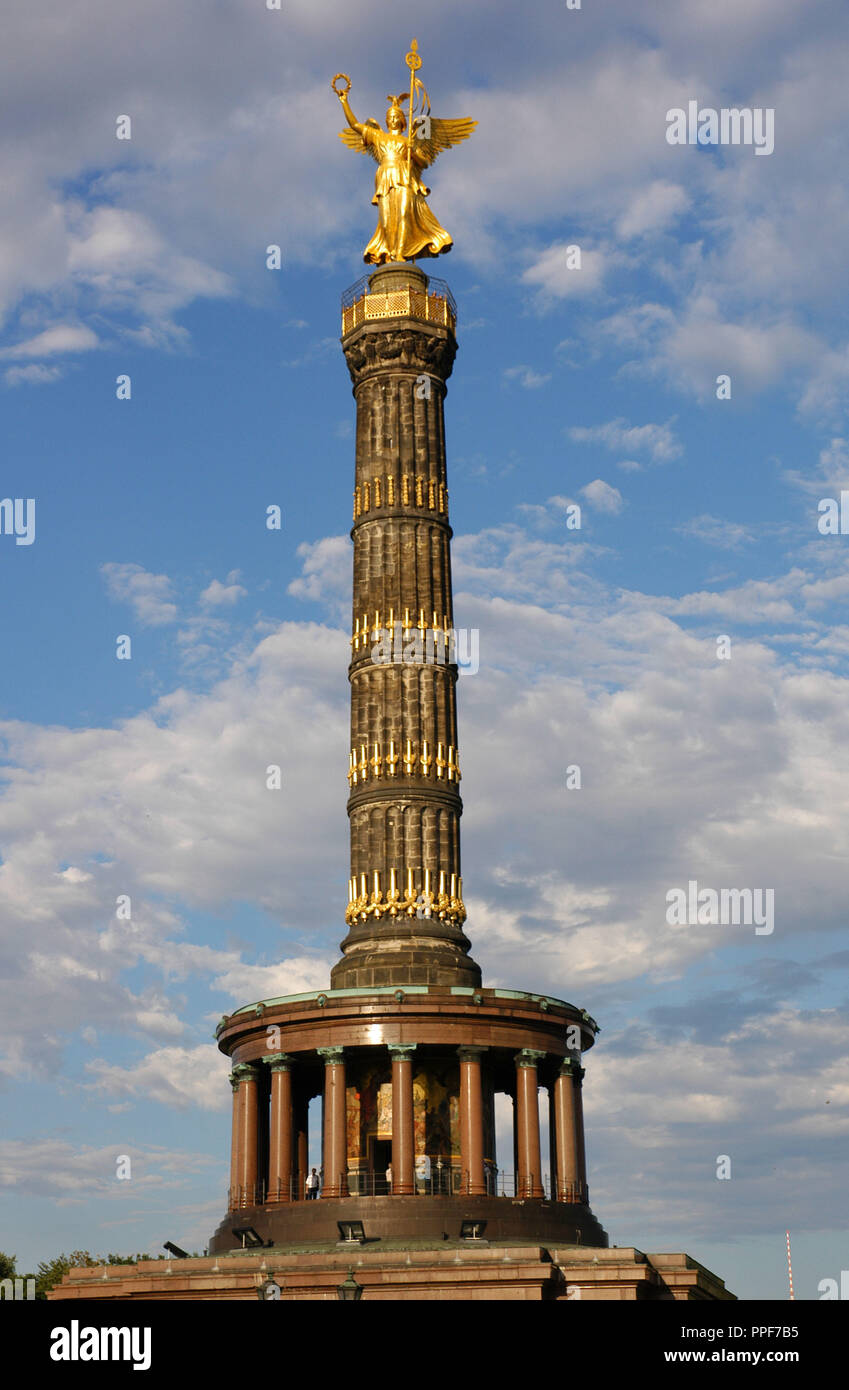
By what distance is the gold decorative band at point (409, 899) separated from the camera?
57.1 m

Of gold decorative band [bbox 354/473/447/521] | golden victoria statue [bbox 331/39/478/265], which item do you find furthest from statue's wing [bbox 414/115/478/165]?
gold decorative band [bbox 354/473/447/521]

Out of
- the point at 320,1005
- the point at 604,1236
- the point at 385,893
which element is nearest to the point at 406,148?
the point at 385,893

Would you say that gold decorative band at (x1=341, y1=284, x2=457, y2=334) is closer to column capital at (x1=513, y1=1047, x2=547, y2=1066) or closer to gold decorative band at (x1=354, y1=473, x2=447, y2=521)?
gold decorative band at (x1=354, y1=473, x2=447, y2=521)

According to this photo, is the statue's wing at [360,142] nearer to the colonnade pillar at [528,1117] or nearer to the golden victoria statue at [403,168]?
the golden victoria statue at [403,168]

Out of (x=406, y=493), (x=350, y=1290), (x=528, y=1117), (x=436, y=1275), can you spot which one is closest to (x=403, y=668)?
(x=406, y=493)

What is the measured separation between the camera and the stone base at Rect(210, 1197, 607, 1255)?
49.2 metres

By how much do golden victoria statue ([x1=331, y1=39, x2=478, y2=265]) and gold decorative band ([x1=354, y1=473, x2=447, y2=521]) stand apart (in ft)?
30.5

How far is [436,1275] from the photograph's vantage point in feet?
147

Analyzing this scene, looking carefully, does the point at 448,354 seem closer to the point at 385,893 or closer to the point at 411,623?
the point at 411,623

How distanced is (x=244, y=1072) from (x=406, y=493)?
68.3ft

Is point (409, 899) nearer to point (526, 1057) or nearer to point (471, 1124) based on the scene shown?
point (526, 1057)

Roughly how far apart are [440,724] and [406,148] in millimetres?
22435

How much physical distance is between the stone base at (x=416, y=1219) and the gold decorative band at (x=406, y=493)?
2424 centimetres

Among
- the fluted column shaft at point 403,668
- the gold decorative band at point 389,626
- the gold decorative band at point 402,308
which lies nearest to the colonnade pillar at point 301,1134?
the fluted column shaft at point 403,668
